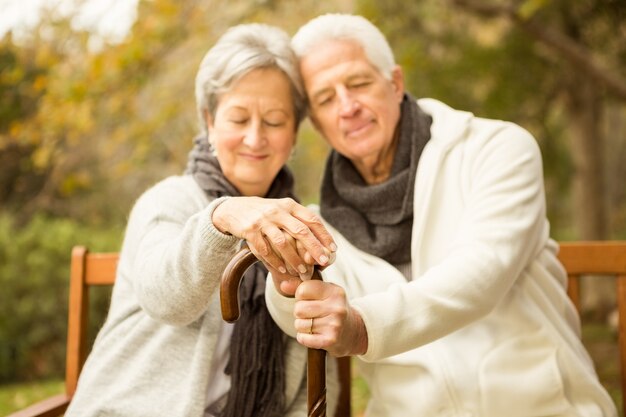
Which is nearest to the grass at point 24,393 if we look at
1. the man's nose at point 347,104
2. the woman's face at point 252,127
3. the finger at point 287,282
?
the woman's face at point 252,127

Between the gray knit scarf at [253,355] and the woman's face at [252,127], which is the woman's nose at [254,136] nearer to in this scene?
the woman's face at [252,127]

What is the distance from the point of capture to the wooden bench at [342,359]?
7.58ft

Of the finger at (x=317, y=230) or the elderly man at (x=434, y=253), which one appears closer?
the finger at (x=317, y=230)

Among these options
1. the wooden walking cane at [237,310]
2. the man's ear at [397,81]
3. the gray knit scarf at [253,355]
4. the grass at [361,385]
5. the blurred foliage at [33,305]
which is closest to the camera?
the wooden walking cane at [237,310]

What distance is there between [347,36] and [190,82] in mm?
4062

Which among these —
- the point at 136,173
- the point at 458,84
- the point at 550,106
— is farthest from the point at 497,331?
the point at 136,173

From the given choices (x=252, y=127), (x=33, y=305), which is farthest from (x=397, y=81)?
(x=33, y=305)

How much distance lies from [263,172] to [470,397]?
36.7 inches

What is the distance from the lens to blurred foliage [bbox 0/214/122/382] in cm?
580

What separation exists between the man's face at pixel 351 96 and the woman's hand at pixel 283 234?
0.83m

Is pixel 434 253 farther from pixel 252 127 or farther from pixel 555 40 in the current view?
pixel 555 40

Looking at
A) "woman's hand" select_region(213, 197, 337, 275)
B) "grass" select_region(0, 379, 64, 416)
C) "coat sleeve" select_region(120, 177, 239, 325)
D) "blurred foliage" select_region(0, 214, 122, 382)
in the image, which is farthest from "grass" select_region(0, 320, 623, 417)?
"woman's hand" select_region(213, 197, 337, 275)

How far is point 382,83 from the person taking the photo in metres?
2.32

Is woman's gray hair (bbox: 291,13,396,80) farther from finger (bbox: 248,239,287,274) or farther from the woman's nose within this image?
finger (bbox: 248,239,287,274)
